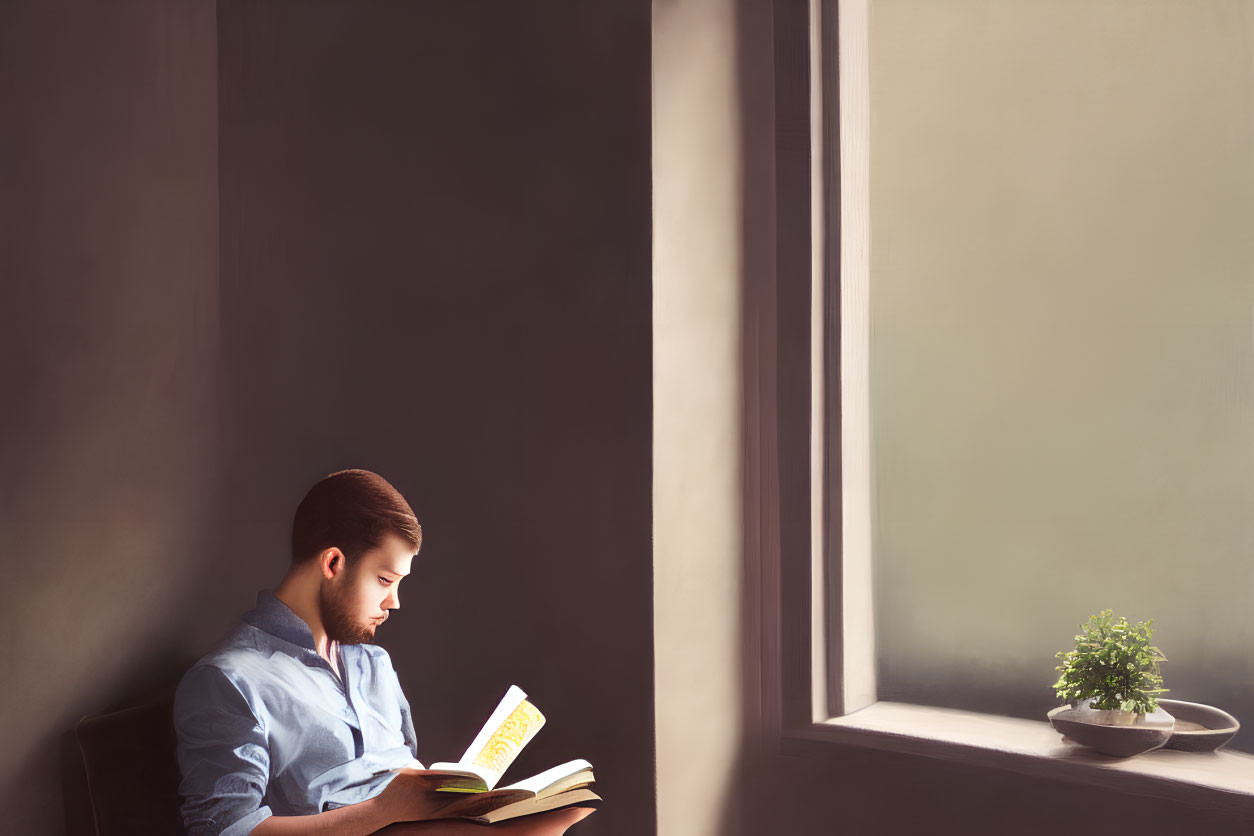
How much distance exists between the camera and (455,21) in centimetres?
179

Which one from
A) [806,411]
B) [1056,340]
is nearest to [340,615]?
[806,411]

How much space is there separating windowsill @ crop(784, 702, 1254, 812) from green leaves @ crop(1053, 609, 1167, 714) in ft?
0.29

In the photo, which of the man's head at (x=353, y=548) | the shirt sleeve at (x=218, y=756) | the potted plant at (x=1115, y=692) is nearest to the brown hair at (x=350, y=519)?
the man's head at (x=353, y=548)

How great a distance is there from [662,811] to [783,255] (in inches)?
39.5

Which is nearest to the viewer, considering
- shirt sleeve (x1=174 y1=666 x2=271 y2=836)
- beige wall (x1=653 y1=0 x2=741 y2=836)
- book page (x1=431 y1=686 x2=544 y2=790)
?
shirt sleeve (x1=174 y1=666 x2=271 y2=836)

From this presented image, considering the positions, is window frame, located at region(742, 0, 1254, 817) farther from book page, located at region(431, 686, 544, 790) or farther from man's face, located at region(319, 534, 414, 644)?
man's face, located at region(319, 534, 414, 644)

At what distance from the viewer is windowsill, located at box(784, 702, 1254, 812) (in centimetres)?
139

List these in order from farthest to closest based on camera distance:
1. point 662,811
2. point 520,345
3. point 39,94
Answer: point 520,345
point 662,811
point 39,94

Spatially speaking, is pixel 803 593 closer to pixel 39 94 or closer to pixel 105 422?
pixel 105 422

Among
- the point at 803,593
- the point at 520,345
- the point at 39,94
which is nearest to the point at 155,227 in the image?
the point at 39,94

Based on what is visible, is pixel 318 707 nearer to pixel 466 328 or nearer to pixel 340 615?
pixel 340 615

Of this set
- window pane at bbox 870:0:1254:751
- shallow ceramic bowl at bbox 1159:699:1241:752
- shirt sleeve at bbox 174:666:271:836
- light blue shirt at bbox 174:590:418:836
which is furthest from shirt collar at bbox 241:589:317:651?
shallow ceramic bowl at bbox 1159:699:1241:752

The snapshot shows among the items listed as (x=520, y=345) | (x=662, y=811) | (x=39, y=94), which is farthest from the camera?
(x=520, y=345)

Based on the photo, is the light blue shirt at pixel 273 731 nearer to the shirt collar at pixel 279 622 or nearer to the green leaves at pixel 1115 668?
the shirt collar at pixel 279 622
